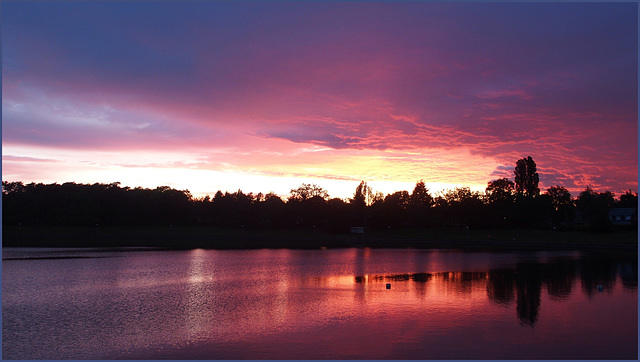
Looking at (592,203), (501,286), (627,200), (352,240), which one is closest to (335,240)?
(352,240)

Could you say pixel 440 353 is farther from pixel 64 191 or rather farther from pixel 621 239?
pixel 64 191

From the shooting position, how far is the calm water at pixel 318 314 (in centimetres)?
1125

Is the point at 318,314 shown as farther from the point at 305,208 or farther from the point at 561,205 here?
the point at 561,205

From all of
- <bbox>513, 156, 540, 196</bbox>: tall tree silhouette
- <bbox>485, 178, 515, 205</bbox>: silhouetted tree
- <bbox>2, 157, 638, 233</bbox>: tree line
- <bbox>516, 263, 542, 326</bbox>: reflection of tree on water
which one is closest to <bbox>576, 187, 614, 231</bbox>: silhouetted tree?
<bbox>2, 157, 638, 233</bbox>: tree line

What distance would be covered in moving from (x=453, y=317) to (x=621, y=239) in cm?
4791

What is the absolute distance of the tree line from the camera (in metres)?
82.4

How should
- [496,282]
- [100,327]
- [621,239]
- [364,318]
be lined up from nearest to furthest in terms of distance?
1. [100,327]
2. [364,318]
3. [496,282]
4. [621,239]

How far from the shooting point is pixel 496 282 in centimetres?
2194

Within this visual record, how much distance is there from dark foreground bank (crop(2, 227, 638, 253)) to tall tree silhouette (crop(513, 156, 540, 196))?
109 ft

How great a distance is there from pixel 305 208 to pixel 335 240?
24.5 m

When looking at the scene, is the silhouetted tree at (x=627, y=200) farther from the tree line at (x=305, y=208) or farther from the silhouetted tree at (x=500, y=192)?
the silhouetted tree at (x=500, y=192)

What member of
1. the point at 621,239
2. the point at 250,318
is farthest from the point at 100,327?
the point at 621,239

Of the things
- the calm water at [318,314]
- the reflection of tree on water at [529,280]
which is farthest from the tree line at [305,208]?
the calm water at [318,314]

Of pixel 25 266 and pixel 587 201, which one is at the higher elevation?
pixel 587 201
